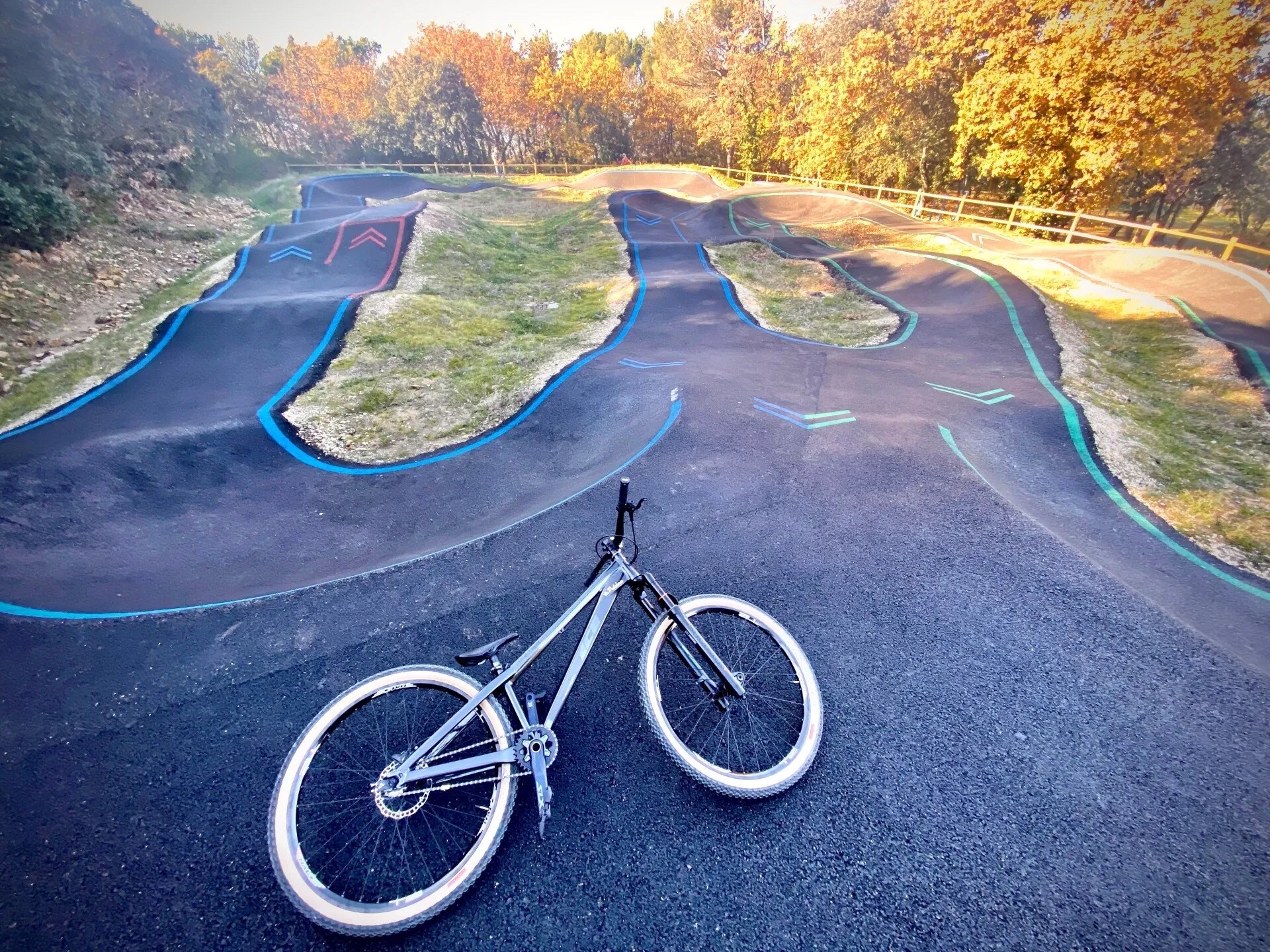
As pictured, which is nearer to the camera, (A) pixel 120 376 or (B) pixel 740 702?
(B) pixel 740 702

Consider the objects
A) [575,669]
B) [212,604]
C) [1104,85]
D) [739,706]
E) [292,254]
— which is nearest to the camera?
[575,669]

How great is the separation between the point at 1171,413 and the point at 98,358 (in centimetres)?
2400

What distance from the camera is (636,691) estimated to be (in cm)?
430

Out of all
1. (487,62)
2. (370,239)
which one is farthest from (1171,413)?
(487,62)

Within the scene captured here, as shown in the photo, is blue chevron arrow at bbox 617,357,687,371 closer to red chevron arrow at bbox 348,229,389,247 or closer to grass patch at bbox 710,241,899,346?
grass patch at bbox 710,241,899,346

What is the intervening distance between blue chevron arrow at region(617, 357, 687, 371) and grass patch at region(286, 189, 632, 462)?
151cm

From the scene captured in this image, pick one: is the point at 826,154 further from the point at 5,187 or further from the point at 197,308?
the point at 5,187

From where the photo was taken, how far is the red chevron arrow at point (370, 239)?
20562 mm

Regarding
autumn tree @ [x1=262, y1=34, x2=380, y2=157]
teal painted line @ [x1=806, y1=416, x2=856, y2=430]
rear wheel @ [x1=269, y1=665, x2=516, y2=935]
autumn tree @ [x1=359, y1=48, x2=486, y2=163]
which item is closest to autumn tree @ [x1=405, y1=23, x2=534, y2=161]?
autumn tree @ [x1=359, y1=48, x2=486, y2=163]

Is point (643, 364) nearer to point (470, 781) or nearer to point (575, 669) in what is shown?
point (575, 669)

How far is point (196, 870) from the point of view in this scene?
10.3 ft

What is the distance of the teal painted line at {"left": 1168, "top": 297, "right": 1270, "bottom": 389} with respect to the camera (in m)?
11.2

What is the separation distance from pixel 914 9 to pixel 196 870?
134ft

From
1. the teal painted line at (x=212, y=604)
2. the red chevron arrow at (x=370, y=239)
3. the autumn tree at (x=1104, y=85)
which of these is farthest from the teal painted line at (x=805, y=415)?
the autumn tree at (x=1104, y=85)
